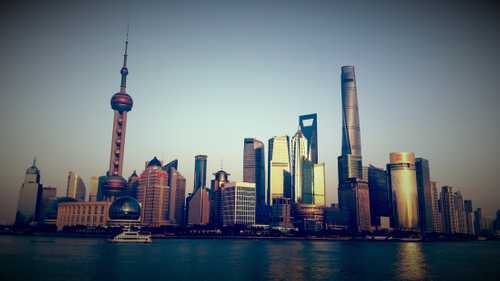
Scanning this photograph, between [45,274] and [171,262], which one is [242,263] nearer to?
[171,262]

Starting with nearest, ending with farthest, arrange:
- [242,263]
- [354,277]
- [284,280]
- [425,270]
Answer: [284,280] < [354,277] < [425,270] < [242,263]

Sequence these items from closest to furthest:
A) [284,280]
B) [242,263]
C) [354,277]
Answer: [284,280] < [354,277] < [242,263]

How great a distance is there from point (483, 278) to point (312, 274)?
126 ft

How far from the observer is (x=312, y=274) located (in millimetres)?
90750

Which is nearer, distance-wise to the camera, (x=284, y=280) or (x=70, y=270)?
(x=284, y=280)

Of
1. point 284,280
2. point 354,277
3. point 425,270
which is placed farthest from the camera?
point 425,270

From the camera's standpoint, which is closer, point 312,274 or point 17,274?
point 17,274

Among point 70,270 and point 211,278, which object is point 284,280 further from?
point 70,270

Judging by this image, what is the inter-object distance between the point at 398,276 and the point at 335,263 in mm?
27039

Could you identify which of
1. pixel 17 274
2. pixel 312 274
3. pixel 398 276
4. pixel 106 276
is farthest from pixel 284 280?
pixel 17 274

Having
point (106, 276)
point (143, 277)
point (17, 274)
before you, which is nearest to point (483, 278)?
point (143, 277)

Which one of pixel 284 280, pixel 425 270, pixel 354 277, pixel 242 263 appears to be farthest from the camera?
pixel 242 263

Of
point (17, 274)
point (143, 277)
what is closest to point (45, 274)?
point (17, 274)

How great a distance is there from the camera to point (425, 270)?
10206 cm
